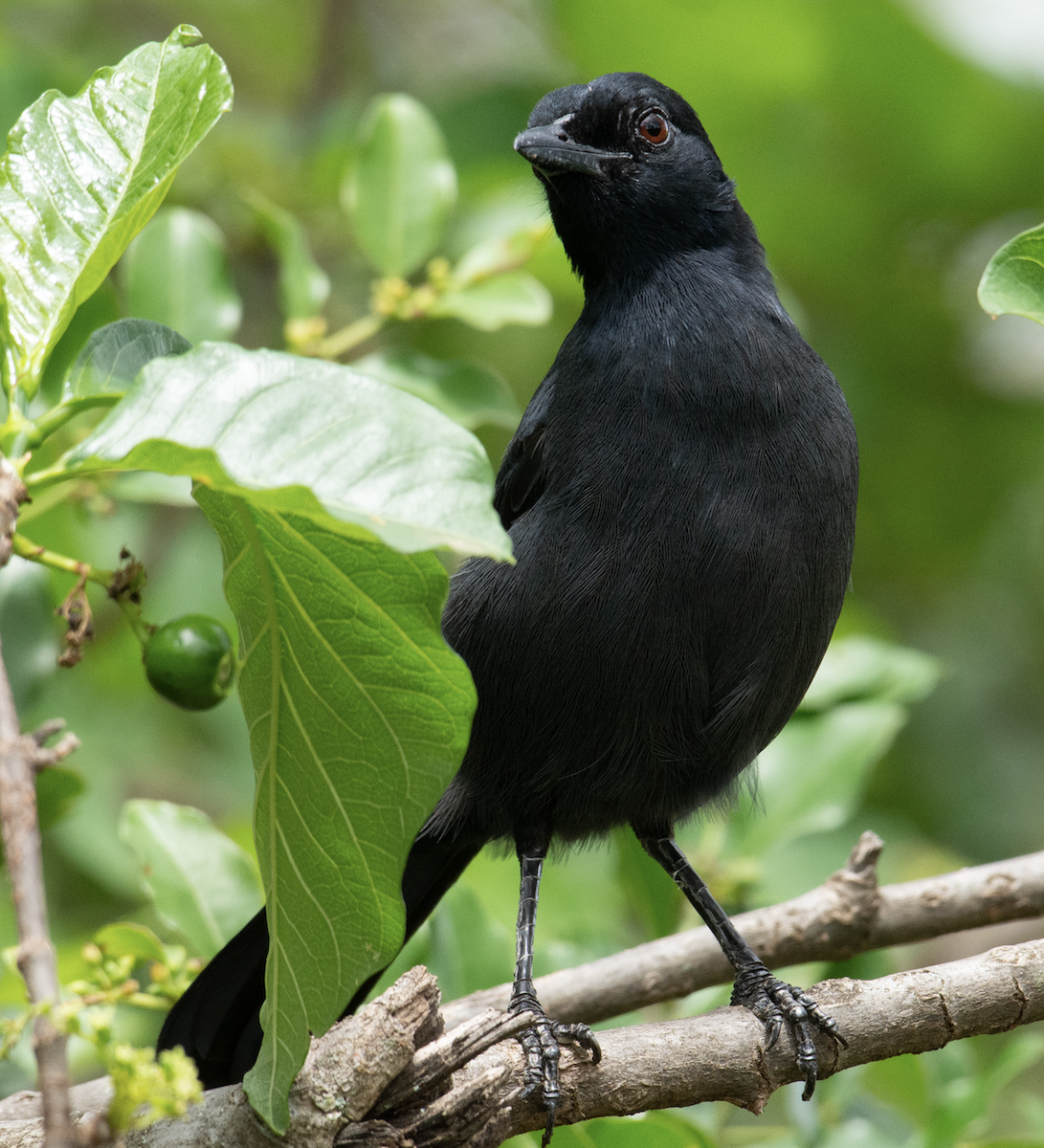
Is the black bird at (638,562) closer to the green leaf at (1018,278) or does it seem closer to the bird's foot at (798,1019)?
the bird's foot at (798,1019)

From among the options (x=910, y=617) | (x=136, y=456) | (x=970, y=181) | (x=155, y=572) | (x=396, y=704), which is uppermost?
(x=970, y=181)

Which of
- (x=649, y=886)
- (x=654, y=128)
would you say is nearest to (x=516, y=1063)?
(x=649, y=886)

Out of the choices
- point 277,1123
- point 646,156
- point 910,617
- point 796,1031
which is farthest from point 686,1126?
point 910,617

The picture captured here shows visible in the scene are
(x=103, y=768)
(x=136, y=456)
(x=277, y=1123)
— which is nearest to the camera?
(x=136, y=456)

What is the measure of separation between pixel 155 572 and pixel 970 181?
4173 mm

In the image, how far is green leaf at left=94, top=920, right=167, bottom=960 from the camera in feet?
10.1

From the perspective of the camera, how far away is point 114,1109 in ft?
4.09

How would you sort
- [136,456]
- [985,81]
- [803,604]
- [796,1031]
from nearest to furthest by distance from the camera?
[136,456]
[796,1031]
[803,604]
[985,81]

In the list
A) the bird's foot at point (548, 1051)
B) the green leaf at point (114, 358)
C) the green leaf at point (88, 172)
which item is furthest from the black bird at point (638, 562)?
the green leaf at point (88, 172)

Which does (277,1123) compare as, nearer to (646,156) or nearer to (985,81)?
(646,156)

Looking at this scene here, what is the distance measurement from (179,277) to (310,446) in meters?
2.06

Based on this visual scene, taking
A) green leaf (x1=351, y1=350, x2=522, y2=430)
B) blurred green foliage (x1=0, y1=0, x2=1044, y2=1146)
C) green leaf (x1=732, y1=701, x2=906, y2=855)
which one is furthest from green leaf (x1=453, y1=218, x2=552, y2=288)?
green leaf (x1=732, y1=701, x2=906, y2=855)

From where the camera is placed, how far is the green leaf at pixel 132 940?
121 inches

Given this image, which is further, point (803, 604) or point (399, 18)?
point (399, 18)
